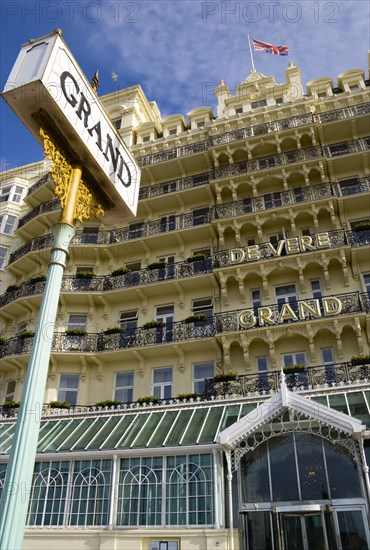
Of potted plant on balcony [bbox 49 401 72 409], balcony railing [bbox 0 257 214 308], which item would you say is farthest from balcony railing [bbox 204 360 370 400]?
potted plant on balcony [bbox 49 401 72 409]

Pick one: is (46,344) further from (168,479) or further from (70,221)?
(168,479)

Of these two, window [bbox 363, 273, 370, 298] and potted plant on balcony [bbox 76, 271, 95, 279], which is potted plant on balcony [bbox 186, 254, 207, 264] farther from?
window [bbox 363, 273, 370, 298]

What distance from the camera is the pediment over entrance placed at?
12695 mm

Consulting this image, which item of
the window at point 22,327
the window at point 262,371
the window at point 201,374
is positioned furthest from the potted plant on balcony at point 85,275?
the window at point 262,371

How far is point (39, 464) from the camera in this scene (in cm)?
1486

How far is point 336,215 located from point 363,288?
4.12 meters

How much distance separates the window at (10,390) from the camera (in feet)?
71.2

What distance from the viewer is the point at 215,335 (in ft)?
63.4

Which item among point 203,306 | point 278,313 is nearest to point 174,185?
point 203,306

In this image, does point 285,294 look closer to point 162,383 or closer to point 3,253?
point 162,383

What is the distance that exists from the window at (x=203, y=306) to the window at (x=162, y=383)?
10.2ft

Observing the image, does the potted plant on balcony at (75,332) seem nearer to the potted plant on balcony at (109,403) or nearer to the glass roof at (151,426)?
the potted plant on balcony at (109,403)

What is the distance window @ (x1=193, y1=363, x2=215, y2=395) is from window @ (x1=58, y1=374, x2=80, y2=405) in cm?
558

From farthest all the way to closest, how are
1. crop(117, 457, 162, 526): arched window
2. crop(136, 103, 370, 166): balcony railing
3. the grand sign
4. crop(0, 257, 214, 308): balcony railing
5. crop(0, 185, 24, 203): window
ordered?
crop(0, 185, 24, 203): window, crop(136, 103, 370, 166): balcony railing, crop(0, 257, 214, 308): balcony railing, crop(117, 457, 162, 526): arched window, the grand sign
